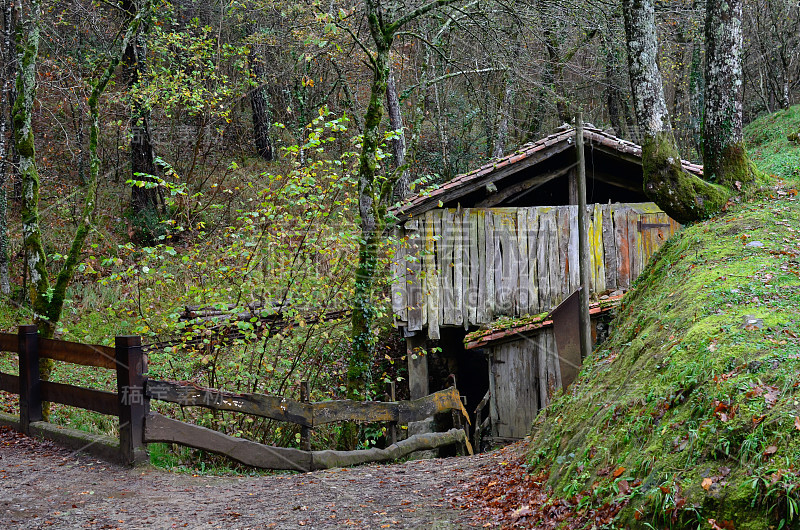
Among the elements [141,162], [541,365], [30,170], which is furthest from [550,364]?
[141,162]

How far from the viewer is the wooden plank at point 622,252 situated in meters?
13.4

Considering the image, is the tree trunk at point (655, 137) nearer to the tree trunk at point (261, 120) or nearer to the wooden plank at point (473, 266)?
the wooden plank at point (473, 266)

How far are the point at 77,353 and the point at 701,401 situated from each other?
6212 millimetres

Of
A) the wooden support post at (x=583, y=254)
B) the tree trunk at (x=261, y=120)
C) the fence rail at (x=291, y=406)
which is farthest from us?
the tree trunk at (x=261, y=120)

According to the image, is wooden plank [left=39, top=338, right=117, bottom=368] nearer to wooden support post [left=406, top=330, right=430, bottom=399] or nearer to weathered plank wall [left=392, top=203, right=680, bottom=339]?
weathered plank wall [left=392, top=203, right=680, bottom=339]

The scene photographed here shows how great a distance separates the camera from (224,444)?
7242 mm

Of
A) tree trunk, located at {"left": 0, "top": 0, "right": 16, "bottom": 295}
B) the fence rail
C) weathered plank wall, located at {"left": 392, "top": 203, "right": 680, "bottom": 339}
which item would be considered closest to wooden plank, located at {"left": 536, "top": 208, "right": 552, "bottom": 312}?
weathered plank wall, located at {"left": 392, "top": 203, "right": 680, "bottom": 339}

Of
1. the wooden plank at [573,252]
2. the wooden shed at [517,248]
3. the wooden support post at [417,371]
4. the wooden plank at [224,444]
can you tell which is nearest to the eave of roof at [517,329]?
the wooden shed at [517,248]

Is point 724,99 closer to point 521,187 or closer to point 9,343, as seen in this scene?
point 521,187

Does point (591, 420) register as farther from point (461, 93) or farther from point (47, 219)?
point (461, 93)

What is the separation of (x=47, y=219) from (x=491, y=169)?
12.9m

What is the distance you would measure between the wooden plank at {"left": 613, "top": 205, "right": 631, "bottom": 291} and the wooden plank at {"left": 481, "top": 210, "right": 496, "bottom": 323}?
2.56m

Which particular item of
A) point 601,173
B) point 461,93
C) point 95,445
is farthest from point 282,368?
point 461,93

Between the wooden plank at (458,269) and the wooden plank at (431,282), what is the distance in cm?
40
